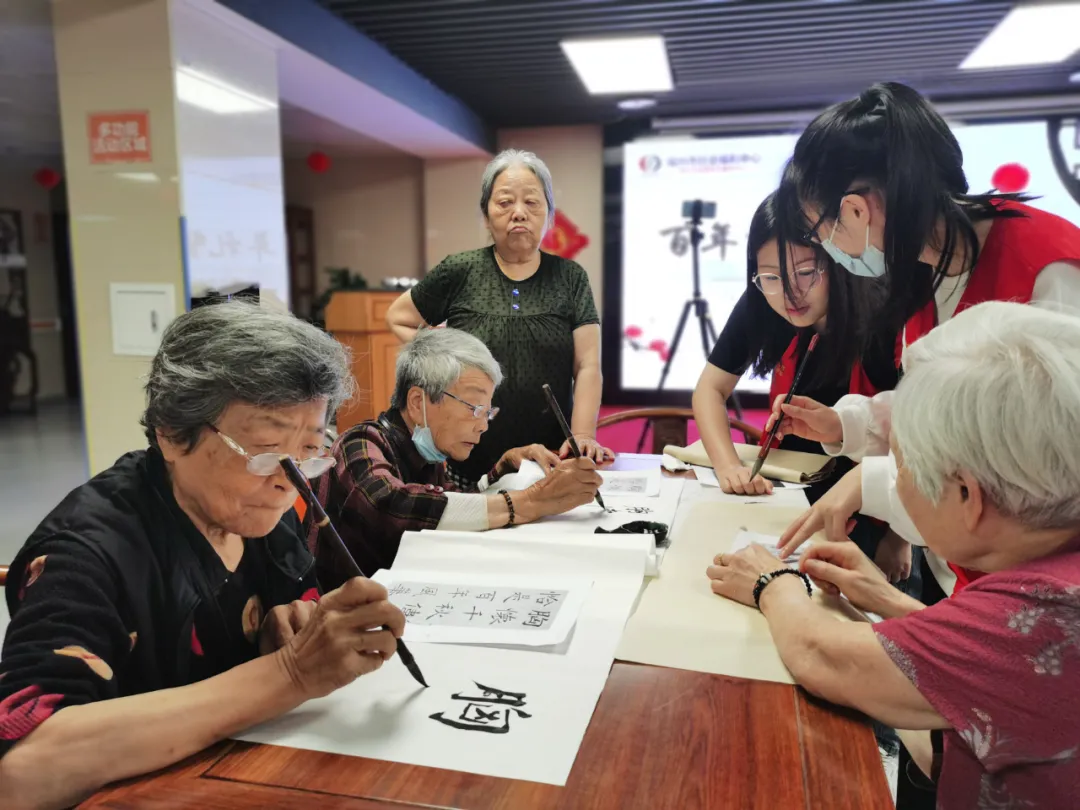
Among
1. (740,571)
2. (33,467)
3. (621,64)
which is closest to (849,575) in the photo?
(740,571)

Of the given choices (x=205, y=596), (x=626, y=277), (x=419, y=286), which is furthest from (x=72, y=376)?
(x=205, y=596)

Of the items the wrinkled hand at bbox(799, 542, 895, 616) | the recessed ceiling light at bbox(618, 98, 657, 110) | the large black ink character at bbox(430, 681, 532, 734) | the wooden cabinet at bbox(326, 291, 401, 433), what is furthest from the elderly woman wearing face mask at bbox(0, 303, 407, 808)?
the recessed ceiling light at bbox(618, 98, 657, 110)

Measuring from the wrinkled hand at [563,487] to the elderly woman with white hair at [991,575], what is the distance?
751 millimetres

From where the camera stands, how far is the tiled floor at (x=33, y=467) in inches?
166

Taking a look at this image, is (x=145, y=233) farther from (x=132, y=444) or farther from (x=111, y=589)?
(x=111, y=589)

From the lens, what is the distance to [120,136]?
3.29m

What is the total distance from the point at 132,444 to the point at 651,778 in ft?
10.9

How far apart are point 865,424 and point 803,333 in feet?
1.21

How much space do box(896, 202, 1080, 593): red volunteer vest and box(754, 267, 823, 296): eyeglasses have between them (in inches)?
20.1

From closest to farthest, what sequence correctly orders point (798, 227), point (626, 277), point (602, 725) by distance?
point (602, 725)
point (798, 227)
point (626, 277)

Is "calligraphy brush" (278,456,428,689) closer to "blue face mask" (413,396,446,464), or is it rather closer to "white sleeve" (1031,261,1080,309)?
"blue face mask" (413,396,446,464)

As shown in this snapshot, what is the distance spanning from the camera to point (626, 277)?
23.9 feet

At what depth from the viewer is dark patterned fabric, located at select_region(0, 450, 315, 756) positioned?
29.5 inches

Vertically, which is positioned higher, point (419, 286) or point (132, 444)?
point (419, 286)
